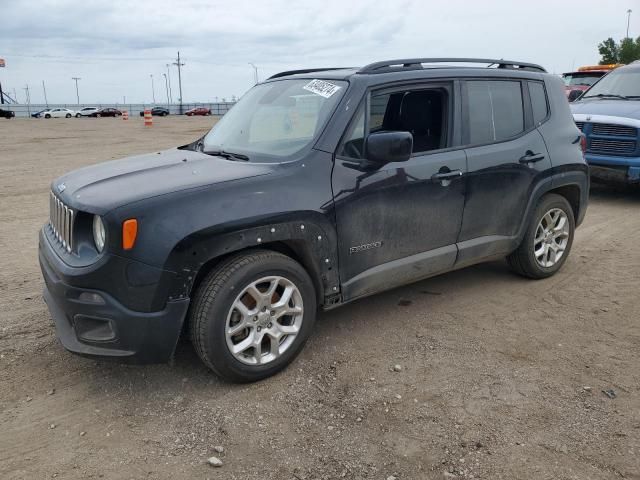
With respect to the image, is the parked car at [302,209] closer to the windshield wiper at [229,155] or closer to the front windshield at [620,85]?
the windshield wiper at [229,155]

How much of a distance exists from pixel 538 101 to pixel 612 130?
4253 mm

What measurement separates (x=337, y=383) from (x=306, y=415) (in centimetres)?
38

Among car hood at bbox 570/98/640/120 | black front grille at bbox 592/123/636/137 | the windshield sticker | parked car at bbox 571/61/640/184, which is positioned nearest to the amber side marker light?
the windshield sticker

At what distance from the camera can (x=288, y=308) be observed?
3.38 metres

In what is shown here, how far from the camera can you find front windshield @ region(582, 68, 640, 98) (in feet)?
29.6

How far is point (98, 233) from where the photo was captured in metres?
3.00

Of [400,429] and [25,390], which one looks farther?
[25,390]

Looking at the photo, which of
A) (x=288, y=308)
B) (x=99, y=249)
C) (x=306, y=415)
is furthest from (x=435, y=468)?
(x=99, y=249)

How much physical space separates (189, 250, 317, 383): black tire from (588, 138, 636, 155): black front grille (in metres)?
6.79

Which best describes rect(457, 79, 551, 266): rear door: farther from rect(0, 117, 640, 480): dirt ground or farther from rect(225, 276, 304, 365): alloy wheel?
rect(225, 276, 304, 365): alloy wheel

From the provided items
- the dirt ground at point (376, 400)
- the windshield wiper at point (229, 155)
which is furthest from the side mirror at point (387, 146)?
the dirt ground at point (376, 400)

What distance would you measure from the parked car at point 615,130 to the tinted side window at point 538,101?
4017mm

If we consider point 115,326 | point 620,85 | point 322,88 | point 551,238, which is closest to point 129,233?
point 115,326

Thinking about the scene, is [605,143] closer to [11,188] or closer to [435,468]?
[435,468]
